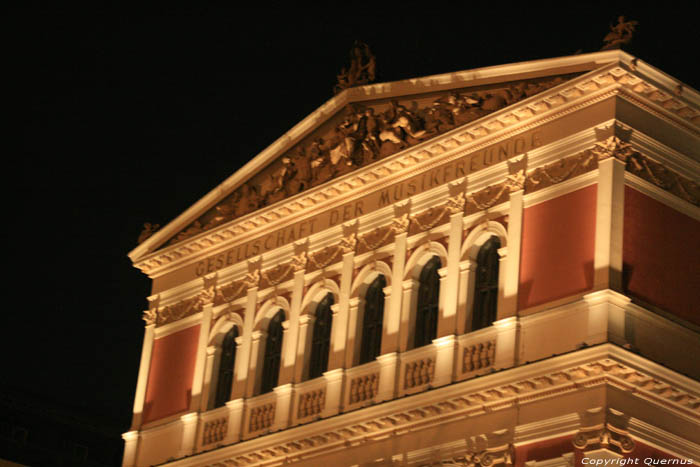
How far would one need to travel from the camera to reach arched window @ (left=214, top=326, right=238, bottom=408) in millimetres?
30875

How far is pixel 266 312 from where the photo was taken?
30.4m

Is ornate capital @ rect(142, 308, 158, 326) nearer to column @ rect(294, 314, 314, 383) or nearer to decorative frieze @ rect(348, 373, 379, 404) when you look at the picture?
column @ rect(294, 314, 314, 383)

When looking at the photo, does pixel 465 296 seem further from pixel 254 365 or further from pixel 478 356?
pixel 254 365

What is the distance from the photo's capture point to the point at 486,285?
2634 centimetres

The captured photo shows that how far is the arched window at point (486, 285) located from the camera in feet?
85.5

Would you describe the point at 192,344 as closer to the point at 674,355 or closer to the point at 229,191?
the point at 229,191

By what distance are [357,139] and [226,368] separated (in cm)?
559

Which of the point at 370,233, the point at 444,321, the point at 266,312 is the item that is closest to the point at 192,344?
the point at 266,312

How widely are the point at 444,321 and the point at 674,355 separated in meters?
4.27

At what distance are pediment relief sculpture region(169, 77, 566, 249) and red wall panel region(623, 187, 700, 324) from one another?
9.63 ft

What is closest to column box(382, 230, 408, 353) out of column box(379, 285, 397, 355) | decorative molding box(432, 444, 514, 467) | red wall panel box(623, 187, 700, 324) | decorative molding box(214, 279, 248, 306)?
column box(379, 285, 397, 355)

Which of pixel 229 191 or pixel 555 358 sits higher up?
pixel 229 191

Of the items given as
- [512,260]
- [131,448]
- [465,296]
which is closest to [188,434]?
[131,448]

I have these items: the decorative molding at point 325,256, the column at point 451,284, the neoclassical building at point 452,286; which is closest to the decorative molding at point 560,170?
the neoclassical building at point 452,286
